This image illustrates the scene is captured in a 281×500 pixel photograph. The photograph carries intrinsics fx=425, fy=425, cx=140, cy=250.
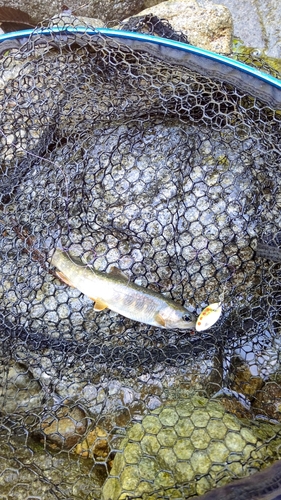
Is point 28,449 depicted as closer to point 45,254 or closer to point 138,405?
point 138,405

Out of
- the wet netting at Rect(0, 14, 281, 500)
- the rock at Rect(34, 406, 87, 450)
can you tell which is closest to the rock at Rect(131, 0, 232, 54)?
the wet netting at Rect(0, 14, 281, 500)

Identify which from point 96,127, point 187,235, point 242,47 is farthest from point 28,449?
point 242,47

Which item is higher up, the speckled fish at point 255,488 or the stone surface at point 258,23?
the stone surface at point 258,23

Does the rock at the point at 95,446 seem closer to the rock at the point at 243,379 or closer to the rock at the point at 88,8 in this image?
the rock at the point at 243,379

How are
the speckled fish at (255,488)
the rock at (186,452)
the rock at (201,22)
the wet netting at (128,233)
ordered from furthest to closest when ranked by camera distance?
the rock at (201,22) < the wet netting at (128,233) < the rock at (186,452) < the speckled fish at (255,488)

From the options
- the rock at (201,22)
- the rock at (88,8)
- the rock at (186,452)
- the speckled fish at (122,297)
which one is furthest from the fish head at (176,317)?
the rock at (88,8)
